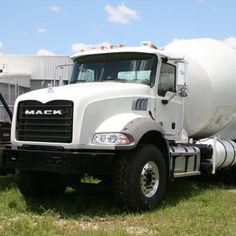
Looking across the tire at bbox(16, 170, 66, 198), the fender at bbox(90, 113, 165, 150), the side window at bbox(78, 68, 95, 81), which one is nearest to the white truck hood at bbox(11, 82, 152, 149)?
the fender at bbox(90, 113, 165, 150)

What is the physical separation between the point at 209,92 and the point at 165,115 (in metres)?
1.93

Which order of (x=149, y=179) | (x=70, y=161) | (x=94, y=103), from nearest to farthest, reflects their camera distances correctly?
1. (x=70, y=161)
2. (x=94, y=103)
3. (x=149, y=179)

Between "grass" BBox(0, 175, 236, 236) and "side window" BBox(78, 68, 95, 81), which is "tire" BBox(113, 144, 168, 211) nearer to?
"grass" BBox(0, 175, 236, 236)

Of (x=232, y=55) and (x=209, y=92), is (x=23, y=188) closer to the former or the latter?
(x=209, y=92)

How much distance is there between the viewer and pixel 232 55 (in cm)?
1148

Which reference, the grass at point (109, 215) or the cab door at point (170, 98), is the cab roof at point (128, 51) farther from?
the grass at point (109, 215)

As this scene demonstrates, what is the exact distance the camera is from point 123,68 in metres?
8.86

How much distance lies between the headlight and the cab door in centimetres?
153

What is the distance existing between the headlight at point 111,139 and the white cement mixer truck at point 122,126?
1cm

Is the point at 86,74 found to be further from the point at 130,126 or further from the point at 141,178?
the point at 141,178

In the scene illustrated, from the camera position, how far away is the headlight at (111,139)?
7402 mm

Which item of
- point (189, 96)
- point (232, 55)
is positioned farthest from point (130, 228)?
point (232, 55)

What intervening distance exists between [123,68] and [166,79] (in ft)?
2.76

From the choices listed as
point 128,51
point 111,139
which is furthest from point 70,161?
point 128,51
